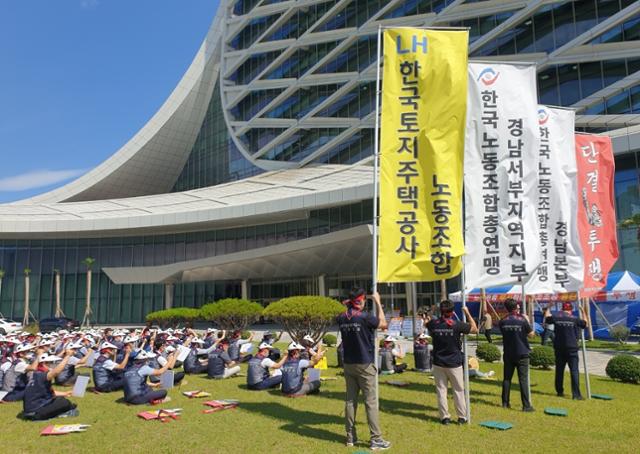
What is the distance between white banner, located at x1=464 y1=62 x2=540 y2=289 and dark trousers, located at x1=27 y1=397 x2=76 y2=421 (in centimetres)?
803

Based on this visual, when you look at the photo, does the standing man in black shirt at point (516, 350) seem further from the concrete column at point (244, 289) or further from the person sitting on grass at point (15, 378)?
the concrete column at point (244, 289)

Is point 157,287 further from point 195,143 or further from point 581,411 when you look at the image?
point 581,411

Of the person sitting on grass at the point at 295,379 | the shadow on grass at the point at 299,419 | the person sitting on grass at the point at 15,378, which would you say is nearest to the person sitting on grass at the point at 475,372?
the person sitting on grass at the point at 295,379

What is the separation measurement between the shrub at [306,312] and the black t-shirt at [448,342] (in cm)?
963

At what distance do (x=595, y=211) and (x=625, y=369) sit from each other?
4053 mm

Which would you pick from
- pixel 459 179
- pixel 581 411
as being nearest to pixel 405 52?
pixel 459 179

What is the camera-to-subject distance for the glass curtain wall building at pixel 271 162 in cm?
3538

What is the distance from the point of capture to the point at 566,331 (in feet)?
34.9

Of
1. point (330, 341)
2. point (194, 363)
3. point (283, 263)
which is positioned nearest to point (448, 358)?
point (194, 363)

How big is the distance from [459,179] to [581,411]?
486 centimetres

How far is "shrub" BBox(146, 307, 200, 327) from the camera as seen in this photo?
1244 inches

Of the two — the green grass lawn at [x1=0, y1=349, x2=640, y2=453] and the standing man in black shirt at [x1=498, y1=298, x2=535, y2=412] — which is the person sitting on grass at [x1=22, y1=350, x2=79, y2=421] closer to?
the green grass lawn at [x1=0, y1=349, x2=640, y2=453]

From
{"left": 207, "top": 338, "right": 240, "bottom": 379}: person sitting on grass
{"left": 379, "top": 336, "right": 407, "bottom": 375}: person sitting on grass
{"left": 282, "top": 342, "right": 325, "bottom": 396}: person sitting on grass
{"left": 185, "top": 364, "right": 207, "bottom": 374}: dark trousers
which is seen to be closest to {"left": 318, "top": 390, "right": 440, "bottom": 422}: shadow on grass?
{"left": 282, "top": 342, "right": 325, "bottom": 396}: person sitting on grass

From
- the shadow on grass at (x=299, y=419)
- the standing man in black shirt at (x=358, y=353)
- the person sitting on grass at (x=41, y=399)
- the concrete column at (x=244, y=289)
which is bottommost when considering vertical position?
the shadow on grass at (x=299, y=419)
